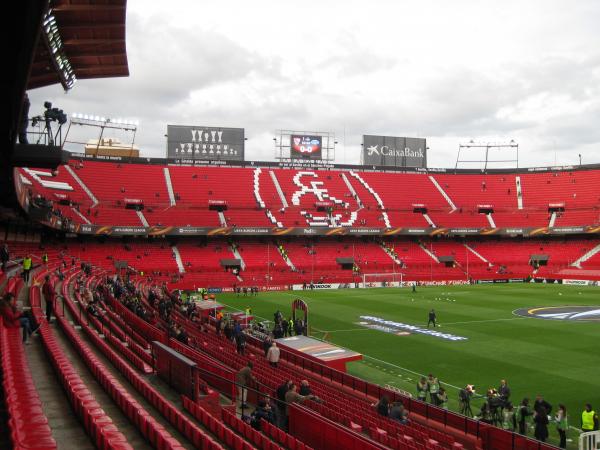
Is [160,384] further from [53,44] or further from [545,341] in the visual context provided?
[545,341]

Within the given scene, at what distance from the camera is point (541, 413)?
50.9 ft

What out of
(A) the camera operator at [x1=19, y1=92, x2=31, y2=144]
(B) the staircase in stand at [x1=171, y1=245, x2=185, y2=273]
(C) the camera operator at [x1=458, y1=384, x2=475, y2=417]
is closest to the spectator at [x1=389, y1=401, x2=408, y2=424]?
(C) the camera operator at [x1=458, y1=384, x2=475, y2=417]

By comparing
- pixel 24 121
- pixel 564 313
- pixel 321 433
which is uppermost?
pixel 24 121

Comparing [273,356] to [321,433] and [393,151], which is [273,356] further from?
[393,151]

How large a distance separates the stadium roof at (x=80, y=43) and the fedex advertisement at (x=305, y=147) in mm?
71861

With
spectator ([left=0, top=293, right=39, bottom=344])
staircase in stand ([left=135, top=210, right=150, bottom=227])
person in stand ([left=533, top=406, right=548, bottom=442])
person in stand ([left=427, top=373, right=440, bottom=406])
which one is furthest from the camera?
staircase in stand ([left=135, top=210, right=150, bottom=227])

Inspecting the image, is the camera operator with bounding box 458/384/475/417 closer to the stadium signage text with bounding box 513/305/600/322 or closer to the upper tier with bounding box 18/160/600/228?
the stadium signage text with bounding box 513/305/600/322

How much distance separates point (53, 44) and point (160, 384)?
26.3 ft

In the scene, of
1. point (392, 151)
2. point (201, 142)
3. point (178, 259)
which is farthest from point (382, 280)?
point (201, 142)

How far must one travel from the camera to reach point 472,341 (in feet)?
101

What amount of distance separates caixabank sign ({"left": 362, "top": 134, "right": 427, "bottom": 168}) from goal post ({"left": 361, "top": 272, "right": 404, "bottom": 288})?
2750 centimetres

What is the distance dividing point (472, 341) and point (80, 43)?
2482 cm

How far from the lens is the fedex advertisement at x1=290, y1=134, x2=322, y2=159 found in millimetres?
86688

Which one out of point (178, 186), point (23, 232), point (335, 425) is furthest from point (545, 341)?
point (178, 186)
